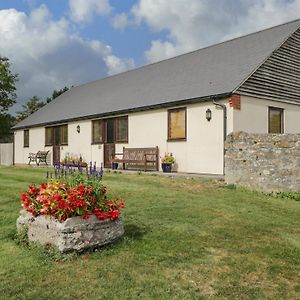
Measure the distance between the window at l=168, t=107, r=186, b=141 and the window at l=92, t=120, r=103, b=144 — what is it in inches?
225

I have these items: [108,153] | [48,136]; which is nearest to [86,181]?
[108,153]

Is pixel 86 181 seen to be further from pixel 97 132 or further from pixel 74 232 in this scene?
pixel 97 132

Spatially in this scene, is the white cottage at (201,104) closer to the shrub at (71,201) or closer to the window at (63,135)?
the window at (63,135)

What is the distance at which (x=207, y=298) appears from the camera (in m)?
4.11

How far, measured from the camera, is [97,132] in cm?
2295

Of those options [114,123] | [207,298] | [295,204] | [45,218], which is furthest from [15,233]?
[114,123]

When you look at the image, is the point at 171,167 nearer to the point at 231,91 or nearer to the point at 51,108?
the point at 231,91

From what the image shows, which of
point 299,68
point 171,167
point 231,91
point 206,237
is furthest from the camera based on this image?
point 299,68

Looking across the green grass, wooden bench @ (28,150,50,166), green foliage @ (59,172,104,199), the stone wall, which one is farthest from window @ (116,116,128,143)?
green foliage @ (59,172,104,199)

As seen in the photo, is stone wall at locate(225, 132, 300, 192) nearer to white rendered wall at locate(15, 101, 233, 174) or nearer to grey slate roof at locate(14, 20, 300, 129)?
white rendered wall at locate(15, 101, 233, 174)

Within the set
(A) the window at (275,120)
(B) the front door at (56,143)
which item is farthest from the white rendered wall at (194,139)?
(B) the front door at (56,143)

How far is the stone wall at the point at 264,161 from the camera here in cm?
1130

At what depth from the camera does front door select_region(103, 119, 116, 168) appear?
2173 centimetres

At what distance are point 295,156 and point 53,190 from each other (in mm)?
7839
